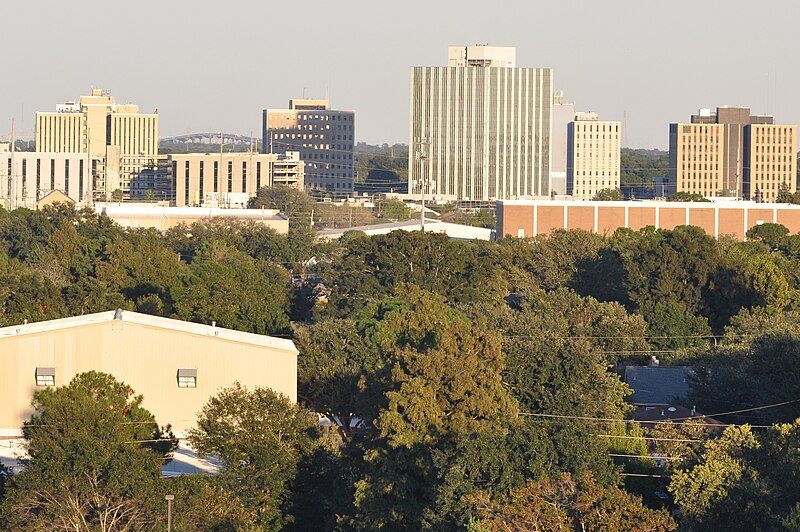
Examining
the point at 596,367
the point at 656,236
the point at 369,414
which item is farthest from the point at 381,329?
the point at 656,236

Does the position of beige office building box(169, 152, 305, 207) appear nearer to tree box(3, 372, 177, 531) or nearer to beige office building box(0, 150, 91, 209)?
beige office building box(0, 150, 91, 209)

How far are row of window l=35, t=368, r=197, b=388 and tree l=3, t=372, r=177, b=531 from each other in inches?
257

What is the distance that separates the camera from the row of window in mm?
40469

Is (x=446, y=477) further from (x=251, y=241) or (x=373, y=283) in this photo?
(x=251, y=241)

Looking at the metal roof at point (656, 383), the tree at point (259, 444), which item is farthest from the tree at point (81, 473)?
the metal roof at point (656, 383)

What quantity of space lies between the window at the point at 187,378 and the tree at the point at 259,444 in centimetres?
592

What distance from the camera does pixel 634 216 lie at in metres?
114

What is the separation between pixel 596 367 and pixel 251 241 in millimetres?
59375

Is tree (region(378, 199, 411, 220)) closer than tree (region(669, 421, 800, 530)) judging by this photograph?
No

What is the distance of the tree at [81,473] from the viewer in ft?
92.4

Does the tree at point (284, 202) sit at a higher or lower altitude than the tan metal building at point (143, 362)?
higher

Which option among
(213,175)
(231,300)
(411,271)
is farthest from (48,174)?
(231,300)

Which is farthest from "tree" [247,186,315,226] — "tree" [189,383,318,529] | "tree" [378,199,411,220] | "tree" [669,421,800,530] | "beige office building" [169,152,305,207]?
"tree" [669,421,800,530]

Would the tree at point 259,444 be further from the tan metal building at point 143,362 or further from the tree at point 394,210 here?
the tree at point 394,210
